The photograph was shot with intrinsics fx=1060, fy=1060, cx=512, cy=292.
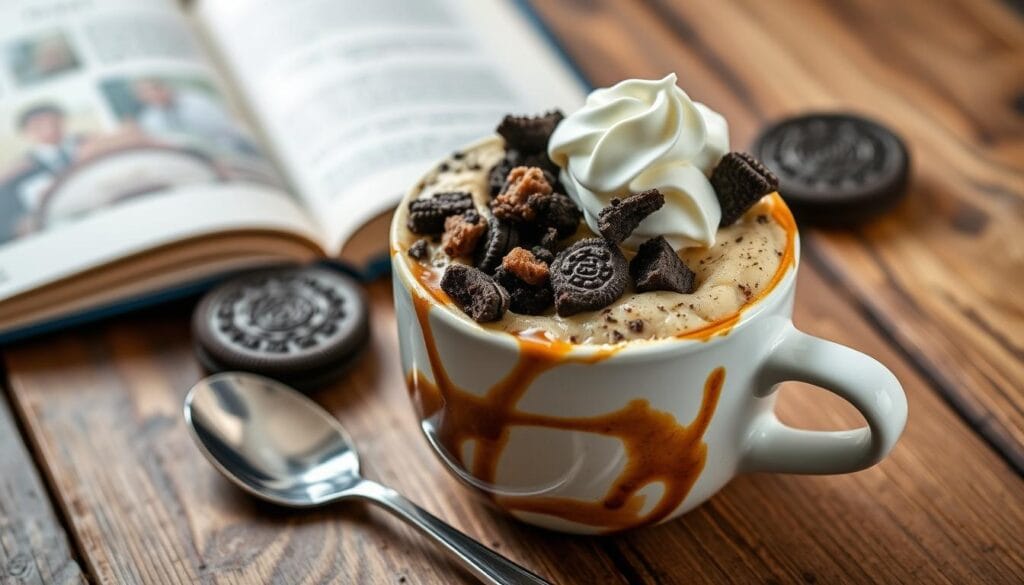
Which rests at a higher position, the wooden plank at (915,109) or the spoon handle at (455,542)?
the wooden plank at (915,109)

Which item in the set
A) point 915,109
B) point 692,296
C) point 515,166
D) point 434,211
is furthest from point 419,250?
point 915,109

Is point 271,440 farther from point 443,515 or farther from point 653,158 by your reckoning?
point 653,158

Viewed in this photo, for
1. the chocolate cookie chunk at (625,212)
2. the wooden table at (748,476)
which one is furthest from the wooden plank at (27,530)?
the chocolate cookie chunk at (625,212)

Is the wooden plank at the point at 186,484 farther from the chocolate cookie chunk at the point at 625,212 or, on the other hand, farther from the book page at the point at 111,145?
the chocolate cookie chunk at the point at 625,212

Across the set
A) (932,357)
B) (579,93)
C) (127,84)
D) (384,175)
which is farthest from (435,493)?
(127,84)

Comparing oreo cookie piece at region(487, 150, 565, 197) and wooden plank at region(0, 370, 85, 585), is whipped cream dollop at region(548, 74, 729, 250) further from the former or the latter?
wooden plank at region(0, 370, 85, 585)

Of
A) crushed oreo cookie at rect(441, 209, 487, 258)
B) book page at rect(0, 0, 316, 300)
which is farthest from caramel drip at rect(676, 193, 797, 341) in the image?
book page at rect(0, 0, 316, 300)
